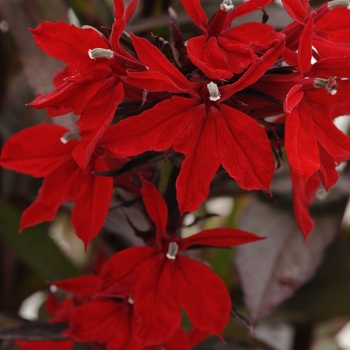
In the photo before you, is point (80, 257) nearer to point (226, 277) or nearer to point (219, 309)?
point (226, 277)

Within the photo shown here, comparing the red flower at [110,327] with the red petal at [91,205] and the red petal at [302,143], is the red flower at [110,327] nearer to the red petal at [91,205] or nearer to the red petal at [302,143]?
the red petal at [91,205]

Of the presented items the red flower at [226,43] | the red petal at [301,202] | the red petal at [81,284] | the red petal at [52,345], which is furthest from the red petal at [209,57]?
the red petal at [52,345]

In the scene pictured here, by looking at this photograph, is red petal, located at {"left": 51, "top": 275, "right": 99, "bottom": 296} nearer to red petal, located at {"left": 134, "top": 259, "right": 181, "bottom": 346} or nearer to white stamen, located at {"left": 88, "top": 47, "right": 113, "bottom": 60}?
red petal, located at {"left": 134, "top": 259, "right": 181, "bottom": 346}

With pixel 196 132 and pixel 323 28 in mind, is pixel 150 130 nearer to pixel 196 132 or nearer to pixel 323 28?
pixel 196 132

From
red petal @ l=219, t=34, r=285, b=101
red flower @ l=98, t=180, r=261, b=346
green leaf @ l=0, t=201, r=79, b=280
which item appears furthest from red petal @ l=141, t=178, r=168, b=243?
green leaf @ l=0, t=201, r=79, b=280

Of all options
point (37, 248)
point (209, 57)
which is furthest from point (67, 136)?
point (37, 248)

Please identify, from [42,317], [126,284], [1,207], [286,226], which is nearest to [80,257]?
[42,317]
